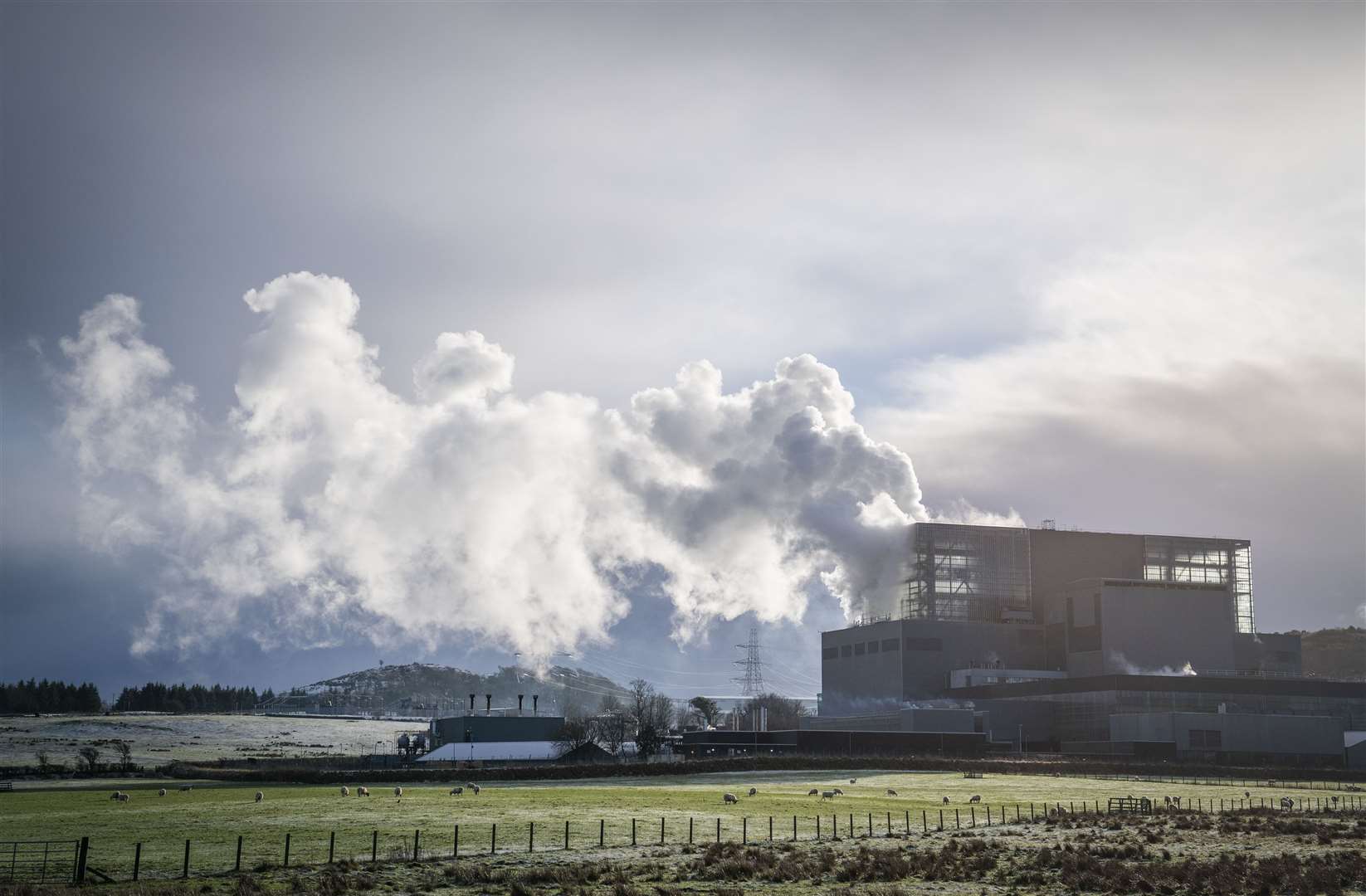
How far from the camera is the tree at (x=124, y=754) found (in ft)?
434

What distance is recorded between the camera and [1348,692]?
15388cm

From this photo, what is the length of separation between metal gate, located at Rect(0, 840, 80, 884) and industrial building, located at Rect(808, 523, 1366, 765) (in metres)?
103

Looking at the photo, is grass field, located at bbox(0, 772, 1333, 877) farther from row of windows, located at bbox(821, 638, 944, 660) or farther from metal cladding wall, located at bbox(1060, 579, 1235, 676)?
metal cladding wall, located at bbox(1060, 579, 1235, 676)

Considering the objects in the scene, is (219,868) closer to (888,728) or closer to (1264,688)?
(888,728)

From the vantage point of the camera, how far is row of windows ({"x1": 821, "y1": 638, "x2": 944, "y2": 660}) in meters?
168

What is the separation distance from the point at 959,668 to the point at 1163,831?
10907 cm

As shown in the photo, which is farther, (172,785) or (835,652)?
(835,652)

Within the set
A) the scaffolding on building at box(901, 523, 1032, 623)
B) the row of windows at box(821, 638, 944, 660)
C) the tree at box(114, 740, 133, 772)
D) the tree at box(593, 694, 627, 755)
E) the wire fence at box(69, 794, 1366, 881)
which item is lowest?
the tree at box(114, 740, 133, 772)

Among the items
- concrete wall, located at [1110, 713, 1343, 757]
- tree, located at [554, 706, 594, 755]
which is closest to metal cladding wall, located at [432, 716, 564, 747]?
tree, located at [554, 706, 594, 755]

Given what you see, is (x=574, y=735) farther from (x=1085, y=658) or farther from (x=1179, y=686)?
(x=1179, y=686)

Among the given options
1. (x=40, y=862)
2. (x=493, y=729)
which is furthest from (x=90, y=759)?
(x=40, y=862)

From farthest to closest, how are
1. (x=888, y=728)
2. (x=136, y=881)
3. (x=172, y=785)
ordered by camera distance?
(x=888, y=728)
(x=172, y=785)
(x=136, y=881)

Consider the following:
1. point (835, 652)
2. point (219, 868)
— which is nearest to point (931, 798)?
point (219, 868)

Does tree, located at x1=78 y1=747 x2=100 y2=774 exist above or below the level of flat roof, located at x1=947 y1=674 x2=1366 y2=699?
below
